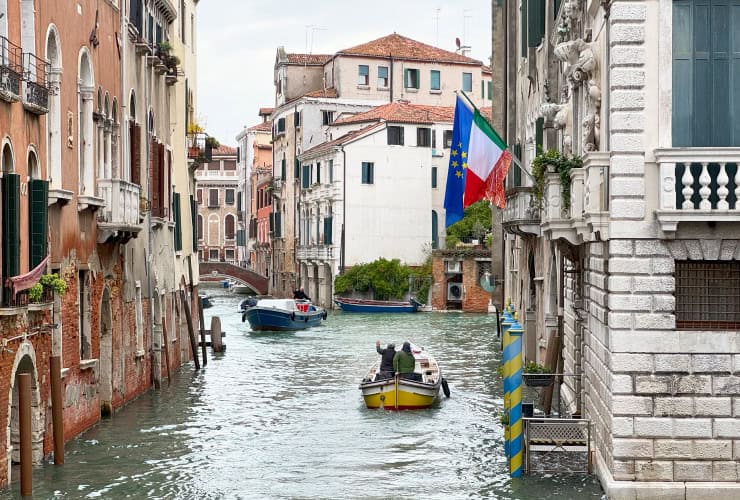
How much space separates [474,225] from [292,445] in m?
34.0

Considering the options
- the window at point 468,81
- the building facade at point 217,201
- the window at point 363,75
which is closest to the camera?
the window at point 363,75

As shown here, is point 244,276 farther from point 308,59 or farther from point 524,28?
point 524,28

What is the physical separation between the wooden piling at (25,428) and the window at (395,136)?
38.9 meters

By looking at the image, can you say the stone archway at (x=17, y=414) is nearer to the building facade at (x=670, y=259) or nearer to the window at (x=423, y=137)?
the building facade at (x=670, y=259)

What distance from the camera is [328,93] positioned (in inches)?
2283

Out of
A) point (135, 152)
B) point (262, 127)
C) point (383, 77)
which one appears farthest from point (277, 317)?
point (262, 127)

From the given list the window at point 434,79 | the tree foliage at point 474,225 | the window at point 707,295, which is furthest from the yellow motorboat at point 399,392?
the window at point 434,79

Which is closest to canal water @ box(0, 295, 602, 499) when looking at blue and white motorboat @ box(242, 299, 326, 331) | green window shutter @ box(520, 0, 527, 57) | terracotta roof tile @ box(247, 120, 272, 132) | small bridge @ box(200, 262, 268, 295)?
green window shutter @ box(520, 0, 527, 57)

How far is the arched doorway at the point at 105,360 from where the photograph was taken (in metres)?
18.1

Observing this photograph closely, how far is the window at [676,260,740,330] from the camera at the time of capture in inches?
438

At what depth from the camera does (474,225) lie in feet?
165

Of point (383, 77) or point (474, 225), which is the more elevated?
point (383, 77)

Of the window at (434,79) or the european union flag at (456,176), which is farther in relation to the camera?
the window at (434,79)

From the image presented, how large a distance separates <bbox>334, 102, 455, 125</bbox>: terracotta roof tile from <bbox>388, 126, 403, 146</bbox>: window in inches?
12.9
